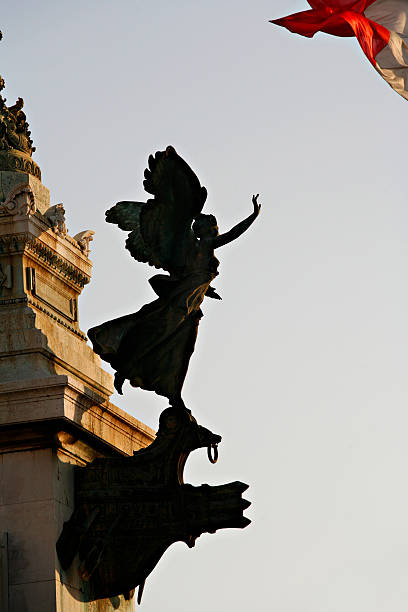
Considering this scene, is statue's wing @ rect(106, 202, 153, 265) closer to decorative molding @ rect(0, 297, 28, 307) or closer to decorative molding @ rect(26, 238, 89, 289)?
decorative molding @ rect(26, 238, 89, 289)

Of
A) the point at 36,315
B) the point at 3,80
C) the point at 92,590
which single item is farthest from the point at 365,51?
the point at 92,590

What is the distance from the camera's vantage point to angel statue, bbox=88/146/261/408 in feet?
60.5

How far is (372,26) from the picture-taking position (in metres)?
24.8

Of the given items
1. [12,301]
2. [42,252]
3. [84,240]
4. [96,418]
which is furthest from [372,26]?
[96,418]

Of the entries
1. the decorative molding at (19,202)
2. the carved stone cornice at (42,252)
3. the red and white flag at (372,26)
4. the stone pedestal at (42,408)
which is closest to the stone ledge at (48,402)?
the stone pedestal at (42,408)

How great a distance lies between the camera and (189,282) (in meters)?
18.5

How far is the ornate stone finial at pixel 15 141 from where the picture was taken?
19.5 meters

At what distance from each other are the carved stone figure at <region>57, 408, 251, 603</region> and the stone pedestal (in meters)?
0.25

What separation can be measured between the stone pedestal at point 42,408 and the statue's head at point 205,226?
1.70 metres

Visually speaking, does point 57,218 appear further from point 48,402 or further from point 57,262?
point 48,402

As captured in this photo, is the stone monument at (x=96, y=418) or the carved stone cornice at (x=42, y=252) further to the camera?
the carved stone cornice at (x=42, y=252)

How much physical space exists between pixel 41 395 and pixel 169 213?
2727mm

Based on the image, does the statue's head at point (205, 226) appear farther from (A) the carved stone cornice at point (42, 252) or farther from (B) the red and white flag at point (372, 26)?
(B) the red and white flag at point (372, 26)

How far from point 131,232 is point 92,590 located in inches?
163
